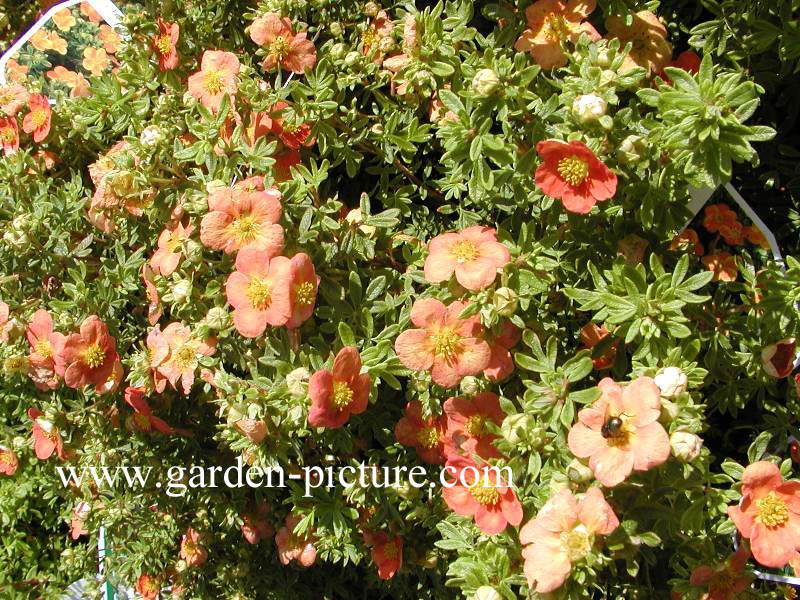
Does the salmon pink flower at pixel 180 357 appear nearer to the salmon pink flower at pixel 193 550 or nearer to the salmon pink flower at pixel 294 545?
the salmon pink flower at pixel 294 545

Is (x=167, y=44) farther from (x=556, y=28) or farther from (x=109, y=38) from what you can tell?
(x=556, y=28)

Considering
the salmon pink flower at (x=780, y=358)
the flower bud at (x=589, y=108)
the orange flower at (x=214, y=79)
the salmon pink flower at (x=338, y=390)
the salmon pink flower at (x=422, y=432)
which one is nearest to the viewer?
the flower bud at (x=589, y=108)

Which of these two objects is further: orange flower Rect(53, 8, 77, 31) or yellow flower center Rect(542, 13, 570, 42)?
orange flower Rect(53, 8, 77, 31)

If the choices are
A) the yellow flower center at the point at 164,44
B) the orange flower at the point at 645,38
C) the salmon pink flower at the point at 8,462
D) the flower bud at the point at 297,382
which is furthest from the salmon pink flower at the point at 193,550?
the orange flower at the point at 645,38

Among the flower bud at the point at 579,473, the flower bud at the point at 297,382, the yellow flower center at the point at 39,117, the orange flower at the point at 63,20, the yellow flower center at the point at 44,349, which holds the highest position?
the orange flower at the point at 63,20

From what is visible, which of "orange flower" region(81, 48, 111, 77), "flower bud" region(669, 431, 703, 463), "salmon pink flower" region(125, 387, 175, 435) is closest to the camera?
"flower bud" region(669, 431, 703, 463)

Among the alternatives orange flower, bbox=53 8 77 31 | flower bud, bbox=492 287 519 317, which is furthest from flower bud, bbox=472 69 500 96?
orange flower, bbox=53 8 77 31

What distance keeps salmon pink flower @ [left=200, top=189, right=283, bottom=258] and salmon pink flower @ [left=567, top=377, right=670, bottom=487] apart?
2.52 ft

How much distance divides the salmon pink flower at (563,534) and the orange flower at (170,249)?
1070 millimetres

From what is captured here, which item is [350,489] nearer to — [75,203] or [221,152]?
[221,152]

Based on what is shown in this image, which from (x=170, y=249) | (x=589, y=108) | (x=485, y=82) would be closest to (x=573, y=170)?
(x=589, y=108)

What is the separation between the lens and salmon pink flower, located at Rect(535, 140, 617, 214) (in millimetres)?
1496

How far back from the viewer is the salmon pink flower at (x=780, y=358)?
1806 mm

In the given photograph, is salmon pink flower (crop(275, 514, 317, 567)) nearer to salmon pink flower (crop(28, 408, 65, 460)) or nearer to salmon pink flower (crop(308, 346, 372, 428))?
salmon pink flower (crop(308, 346, 372, 428))
